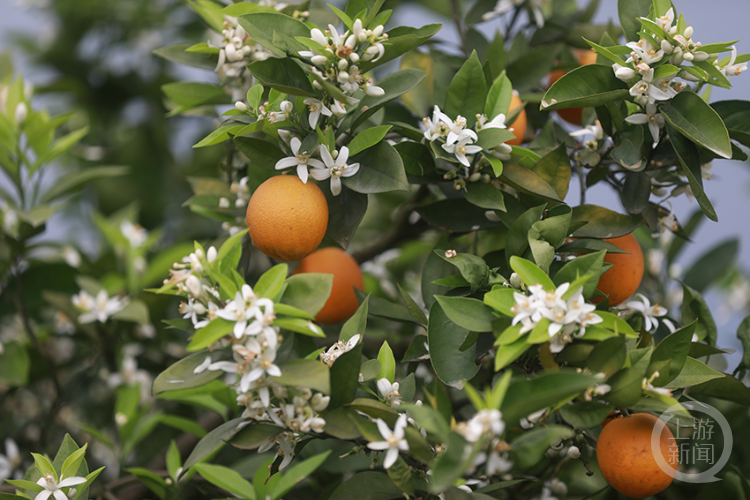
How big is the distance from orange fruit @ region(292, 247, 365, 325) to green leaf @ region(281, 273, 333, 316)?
0.25 m

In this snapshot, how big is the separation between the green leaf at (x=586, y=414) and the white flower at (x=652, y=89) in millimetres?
379

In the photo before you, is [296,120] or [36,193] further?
[36,193]

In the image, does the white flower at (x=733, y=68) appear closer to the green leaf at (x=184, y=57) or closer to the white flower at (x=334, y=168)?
the white flower at (x=334, y=168)

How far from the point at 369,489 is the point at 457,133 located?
446 millimetres

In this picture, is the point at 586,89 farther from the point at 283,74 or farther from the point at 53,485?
the point at 53,485

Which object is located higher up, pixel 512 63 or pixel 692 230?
pixel 512 63

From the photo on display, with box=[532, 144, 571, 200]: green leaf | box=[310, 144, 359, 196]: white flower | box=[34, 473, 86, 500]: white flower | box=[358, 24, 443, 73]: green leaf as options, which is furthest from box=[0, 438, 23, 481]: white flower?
box=[532, 144, 571, 200]: green leaf

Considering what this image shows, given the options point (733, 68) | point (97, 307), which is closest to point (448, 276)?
point (733, 68)

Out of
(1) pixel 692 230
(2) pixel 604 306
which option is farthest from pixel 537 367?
(1) pixel 692 230

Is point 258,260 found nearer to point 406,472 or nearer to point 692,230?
point 406,472

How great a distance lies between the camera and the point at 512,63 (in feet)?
3.21

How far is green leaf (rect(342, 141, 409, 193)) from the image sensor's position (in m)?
0.66

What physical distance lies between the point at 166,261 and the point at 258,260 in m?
0.26

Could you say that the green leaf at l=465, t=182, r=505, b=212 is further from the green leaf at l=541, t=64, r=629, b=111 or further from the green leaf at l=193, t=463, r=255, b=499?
the green leaf at l=193, t=463, r=255, b=499
